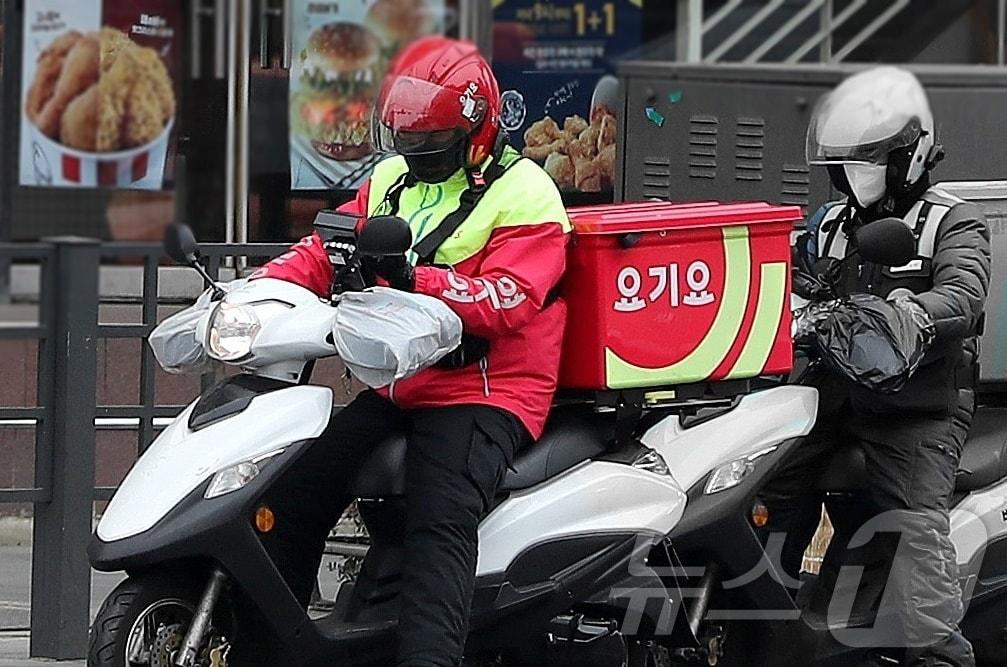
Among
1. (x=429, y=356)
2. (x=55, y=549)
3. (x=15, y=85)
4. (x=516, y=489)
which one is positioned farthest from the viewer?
(x=15, y=85)

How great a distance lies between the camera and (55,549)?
5867 mm

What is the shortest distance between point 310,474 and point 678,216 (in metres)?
1.07

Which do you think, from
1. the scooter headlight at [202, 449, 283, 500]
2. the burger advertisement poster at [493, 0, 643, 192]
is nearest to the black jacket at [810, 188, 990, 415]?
the scooter headlight at [202, 449, 283, 500]

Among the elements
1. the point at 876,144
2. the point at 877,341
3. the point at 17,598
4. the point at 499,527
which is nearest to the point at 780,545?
the point at 877,341

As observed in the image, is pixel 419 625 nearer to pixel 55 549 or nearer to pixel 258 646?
pixel 258 646

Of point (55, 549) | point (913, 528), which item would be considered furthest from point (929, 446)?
point (55, 549)

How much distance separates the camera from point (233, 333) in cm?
454

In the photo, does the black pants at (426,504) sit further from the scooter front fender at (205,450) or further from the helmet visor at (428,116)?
the helmet visor at (428,116)

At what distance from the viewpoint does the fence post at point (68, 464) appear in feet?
18.8

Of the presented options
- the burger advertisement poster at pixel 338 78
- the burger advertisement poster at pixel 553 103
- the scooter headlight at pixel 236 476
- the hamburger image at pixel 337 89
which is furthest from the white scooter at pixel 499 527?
the burger advertisement poster at pixel 553 103

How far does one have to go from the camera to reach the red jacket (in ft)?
15.1

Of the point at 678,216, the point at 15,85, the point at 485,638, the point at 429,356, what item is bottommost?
the point at 485,638

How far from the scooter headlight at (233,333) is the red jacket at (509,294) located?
1.26 ft

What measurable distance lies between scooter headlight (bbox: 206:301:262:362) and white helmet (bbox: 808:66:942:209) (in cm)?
152
